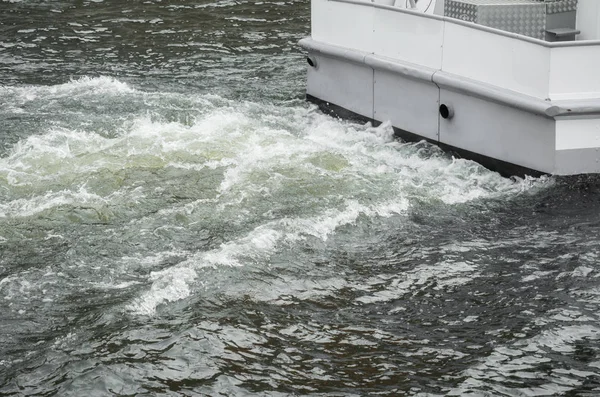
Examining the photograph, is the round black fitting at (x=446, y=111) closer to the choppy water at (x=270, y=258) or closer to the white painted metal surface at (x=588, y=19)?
the choppy water at (x=270, y=258)

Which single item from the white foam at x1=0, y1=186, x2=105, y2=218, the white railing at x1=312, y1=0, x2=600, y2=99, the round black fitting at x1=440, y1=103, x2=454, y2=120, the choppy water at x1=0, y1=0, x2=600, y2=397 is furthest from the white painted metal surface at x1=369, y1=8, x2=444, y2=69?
the white foam at x1=0, y1=186, x2=105, y2=218

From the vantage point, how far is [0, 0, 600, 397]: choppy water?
6.80 meters

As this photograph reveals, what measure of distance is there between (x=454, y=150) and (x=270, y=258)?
3552 mm

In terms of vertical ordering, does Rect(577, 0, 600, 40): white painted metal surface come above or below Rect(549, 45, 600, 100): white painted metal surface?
above

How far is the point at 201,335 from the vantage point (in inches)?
284

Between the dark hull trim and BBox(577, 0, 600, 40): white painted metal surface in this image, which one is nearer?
the dark hull trim

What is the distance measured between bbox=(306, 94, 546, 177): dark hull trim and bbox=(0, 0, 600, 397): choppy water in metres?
0.12

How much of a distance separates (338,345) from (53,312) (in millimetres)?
2231

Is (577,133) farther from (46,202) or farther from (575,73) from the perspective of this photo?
(46,202)

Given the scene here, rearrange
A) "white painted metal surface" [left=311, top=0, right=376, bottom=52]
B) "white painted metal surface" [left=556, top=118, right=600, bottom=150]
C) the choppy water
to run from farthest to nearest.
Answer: "white painted metal surface" [left=311, top=0, right=376, bottom=52] < "white painted metal surface" [left=556, top=118, right=600, bottom=150] < the choppy water

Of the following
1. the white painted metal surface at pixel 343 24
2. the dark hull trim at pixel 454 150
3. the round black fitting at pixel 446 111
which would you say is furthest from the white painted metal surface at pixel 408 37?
the dark hull trim at pixel 454 150

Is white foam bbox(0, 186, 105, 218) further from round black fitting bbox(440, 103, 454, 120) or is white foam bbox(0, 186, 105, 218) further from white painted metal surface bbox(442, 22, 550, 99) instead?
white painted metal surface bbox(442, 22, 550, 99)

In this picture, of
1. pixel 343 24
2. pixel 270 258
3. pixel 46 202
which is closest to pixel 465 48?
pixel 343 24

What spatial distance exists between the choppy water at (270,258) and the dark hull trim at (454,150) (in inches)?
4.7
